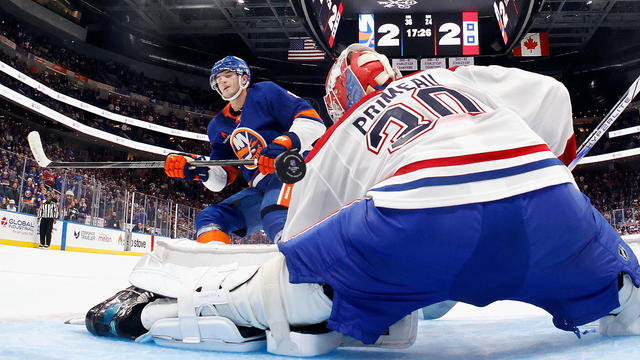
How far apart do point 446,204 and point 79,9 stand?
51.9ft

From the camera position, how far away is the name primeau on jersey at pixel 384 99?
1.07 meters

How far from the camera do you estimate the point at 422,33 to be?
818 centimetres

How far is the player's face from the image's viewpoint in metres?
2.81

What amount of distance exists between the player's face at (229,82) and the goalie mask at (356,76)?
1.53m

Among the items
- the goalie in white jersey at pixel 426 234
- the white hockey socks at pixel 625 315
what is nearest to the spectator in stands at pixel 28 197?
the goalie in white jersey at pixel 426 234

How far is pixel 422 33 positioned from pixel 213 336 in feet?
25.5

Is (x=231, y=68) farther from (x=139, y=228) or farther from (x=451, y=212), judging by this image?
(x=139, y=228)

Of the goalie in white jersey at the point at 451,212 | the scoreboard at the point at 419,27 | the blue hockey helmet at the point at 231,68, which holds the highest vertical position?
the scoreboard at the point at 419,27

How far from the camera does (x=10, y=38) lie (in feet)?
41.5

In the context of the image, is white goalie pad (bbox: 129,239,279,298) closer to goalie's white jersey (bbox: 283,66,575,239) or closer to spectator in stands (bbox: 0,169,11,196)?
goalie's white jersey (bbox: 283,66,575,239)

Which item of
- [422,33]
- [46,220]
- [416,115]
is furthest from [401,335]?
[422,33]

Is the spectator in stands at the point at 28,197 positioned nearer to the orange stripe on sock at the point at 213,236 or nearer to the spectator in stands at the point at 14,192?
the spectator in stands at the point at 14,192

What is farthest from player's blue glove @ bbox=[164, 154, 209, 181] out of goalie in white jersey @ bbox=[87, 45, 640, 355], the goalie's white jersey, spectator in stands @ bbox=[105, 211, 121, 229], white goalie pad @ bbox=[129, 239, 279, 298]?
spectator in stands @ bbox=[105, 211, 121, 229]

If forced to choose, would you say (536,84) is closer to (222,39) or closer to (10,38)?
(10,38)
